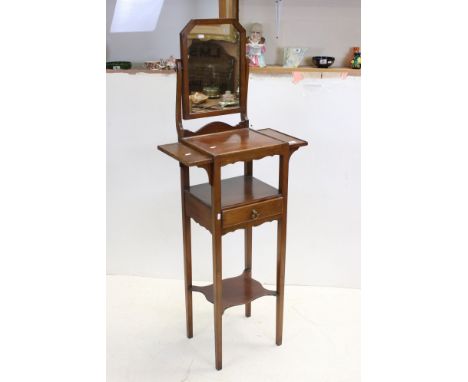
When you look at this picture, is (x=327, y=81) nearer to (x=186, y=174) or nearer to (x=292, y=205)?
(x=292, y=205)

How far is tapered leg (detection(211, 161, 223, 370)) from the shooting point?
2023 millimetres

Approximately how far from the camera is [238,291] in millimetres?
2432

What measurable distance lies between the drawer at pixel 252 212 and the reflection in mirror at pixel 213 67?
41cm

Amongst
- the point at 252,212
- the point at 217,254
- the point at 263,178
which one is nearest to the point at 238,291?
the point at 217,254

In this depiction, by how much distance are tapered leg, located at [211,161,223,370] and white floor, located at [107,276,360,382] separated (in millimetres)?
126

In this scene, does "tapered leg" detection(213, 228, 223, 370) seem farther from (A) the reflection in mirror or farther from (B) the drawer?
(A) the reflection in mirror

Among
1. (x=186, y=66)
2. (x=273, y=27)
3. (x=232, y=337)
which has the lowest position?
(x=232, y=337)

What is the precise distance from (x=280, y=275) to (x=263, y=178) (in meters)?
0.58

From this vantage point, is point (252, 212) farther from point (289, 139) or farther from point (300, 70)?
point (300, 70)

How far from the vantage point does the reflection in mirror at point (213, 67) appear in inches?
82.5

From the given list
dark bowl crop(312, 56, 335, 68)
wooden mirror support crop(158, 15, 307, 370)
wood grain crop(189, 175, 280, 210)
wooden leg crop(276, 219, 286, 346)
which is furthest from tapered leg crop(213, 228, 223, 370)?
dark bowl crop(312, 56, 335, 68)

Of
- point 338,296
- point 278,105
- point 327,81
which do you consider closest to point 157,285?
point 338,296

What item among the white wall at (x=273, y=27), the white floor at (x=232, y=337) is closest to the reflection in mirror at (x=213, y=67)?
the white wall at (x=273, y=27)

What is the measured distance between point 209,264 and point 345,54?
1270mm
